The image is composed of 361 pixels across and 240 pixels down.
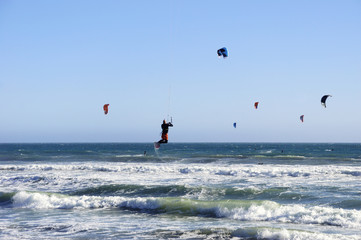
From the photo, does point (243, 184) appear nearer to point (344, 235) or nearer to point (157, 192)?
point (157, 192)

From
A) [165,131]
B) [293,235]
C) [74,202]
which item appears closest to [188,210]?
[165,131]

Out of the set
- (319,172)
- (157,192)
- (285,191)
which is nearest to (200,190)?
(157,192)

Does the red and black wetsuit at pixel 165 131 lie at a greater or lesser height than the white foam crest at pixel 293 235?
greater

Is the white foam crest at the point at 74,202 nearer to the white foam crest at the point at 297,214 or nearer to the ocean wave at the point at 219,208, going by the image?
the ocean wave at the point at 219,208

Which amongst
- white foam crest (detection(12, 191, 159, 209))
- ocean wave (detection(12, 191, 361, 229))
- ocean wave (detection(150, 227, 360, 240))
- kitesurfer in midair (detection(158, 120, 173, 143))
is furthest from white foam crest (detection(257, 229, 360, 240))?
kitesurfer in midair (detection(158, 120, 173, 143))

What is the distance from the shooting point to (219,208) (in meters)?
13.5

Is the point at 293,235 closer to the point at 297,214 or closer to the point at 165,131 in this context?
the point at 297,214

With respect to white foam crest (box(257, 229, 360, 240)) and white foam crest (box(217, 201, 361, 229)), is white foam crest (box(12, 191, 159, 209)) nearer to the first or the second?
white foam crest (box(217, 201, 361, 229))

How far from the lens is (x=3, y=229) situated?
36.6 feet

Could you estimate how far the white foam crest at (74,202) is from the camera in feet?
48.3

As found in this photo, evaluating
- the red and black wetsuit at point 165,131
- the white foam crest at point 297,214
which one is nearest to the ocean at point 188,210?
the white foam crest at point 297,214

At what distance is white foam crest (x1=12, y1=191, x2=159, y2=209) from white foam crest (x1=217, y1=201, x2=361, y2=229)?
9.90 feet

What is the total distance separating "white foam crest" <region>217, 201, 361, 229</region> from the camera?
11638 mm

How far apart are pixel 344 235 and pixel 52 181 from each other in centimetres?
1618
